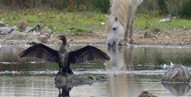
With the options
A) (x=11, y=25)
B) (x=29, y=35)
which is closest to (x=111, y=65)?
(x=29, y=35)

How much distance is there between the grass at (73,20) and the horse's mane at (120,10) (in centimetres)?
303

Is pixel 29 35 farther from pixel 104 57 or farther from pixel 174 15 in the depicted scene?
pixel 104 57

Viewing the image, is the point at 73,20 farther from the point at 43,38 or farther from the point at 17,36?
the point at 43,38

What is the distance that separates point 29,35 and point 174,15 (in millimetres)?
6902

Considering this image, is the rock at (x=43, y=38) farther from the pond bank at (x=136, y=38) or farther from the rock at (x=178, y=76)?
the rock at (x=178, y=76)

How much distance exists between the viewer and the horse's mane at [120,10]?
79.1 feet

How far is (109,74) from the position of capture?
17578 mm

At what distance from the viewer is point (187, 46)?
25078 mm

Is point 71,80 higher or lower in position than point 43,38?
lower

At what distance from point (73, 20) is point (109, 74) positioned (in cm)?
1170

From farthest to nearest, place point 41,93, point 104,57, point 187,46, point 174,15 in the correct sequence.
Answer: point 174,15
point 187,46
point 104,57
point 41,93

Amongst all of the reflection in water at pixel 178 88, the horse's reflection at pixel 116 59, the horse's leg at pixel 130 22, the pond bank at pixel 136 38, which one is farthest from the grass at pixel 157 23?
the reflection in water at pixel 178 88

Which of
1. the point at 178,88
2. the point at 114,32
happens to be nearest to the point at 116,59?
the point at 114,32

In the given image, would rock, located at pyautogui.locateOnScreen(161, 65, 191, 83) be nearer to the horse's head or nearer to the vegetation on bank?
the horse's head
